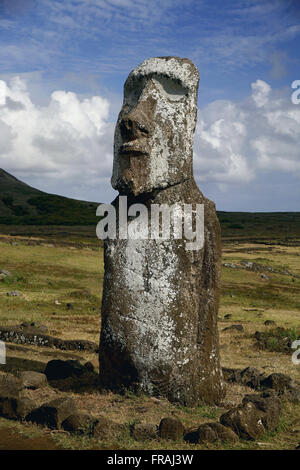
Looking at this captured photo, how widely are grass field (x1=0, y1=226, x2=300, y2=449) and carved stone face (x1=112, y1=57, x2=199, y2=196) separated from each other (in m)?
4.03

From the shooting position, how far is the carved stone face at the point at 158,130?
9719mm

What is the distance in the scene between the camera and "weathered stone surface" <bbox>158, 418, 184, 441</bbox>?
797 centimetres

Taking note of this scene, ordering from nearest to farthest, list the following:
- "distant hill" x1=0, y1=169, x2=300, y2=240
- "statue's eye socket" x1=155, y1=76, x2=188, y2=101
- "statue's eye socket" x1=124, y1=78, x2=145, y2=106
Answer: "statue's eye socket" x1=155, y1=76, x2=188, y2=101, "statue's eye socket" x1=124, y1=78, x2=145, y2=106, "distant hill" x1=0, y1=169, x2=300, y2=240

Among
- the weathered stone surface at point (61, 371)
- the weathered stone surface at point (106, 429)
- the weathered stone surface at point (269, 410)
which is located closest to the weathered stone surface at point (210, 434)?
the weathered stone surface at point (269, 410)

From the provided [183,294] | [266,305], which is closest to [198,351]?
[183,294]

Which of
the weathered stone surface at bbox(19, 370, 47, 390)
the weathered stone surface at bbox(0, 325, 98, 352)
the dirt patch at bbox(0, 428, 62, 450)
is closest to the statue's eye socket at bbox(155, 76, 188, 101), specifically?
the weathered stone surface at bbox(19, 370, 47, 390)

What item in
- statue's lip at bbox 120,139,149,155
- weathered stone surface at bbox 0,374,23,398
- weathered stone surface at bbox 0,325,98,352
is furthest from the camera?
weathered stone surface at bbox 0,325,98,352

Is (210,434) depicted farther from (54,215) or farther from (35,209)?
(35,209)

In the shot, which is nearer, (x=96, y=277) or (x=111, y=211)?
(x=111, y=211)

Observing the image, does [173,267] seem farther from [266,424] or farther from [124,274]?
[266,424]

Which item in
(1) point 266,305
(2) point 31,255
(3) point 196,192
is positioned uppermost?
(3) point 196,192

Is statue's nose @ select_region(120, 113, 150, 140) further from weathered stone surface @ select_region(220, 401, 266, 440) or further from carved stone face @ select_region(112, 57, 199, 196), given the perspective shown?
weathered stone surface @ select_region(220, 401, 266, 440)

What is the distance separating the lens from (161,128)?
32.3 ft
